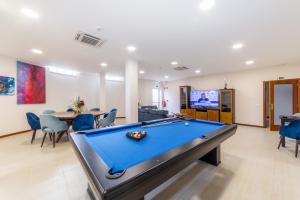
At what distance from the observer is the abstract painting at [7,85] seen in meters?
4.51

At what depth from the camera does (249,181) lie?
2092 millimetres

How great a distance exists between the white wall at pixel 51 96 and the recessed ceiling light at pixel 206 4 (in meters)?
6.23

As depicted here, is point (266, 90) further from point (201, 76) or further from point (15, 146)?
point (15, 146)

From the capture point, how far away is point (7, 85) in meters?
4.64

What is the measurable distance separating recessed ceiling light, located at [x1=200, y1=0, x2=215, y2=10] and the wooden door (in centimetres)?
520

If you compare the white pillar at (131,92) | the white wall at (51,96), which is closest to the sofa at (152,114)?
the white pillar at (131,92)

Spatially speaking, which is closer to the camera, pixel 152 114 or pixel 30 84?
pixel 30 84

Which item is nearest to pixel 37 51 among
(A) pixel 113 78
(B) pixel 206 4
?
(B) pixel 206 4

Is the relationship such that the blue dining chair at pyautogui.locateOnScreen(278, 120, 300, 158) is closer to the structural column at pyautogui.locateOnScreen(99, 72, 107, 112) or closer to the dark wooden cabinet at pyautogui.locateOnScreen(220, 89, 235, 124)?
the dark wooden cabinet at pyautogui.locateOnScreen(220, 89, 235, 124)

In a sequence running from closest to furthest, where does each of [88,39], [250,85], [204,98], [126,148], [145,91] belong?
[126,148] < [88,39] < [250,85] < [204,98] < [145,91]

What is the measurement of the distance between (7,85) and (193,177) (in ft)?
20.8

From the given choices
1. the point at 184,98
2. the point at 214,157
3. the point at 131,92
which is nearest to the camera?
the point at 214,157

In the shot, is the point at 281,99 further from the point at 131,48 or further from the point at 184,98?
the point at 131,48

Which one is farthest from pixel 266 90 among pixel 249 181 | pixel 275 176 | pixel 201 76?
pixel 249 181
